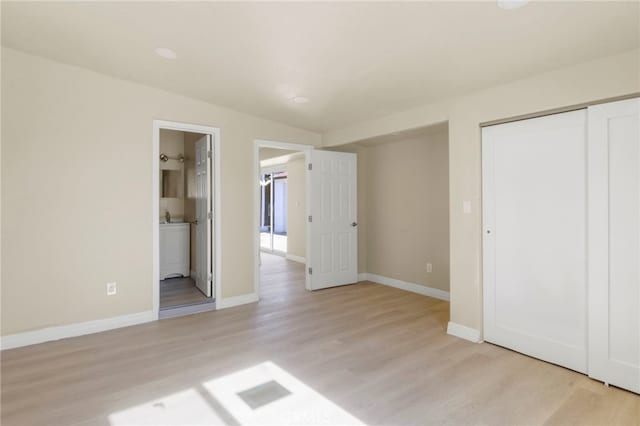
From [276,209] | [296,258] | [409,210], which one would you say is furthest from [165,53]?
[276,209]

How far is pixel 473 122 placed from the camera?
10.5ft

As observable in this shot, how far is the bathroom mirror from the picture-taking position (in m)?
5.80

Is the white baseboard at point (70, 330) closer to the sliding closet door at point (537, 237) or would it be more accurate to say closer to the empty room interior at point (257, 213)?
the empty room interior at point (257, 213)

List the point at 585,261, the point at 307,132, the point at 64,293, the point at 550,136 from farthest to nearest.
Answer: the point at 307,132 → the point at 64,293 → the point at 550,136 → the point at 585,261

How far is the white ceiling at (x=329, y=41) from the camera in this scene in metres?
2.10

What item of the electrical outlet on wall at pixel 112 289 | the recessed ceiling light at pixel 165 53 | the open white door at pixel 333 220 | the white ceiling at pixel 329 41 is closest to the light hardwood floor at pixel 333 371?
the electrical outlet on wall at pixel 112 289

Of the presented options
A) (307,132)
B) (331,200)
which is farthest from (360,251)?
(307,132)

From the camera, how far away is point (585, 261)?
8.52 ft

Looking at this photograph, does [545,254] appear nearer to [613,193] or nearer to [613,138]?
[613,193]

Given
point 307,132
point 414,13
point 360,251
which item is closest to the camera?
point 414,13

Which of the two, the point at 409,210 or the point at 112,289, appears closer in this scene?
the point at 112,289

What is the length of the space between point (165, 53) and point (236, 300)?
2.90 meters

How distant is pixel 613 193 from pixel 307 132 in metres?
3.70

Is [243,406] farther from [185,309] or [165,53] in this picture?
[165,53]
